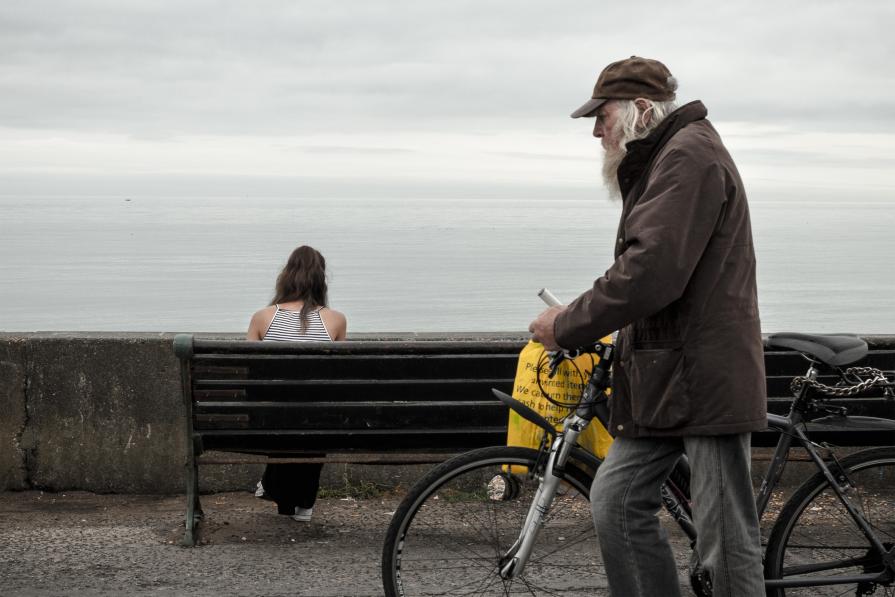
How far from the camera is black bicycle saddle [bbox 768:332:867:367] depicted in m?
3.92

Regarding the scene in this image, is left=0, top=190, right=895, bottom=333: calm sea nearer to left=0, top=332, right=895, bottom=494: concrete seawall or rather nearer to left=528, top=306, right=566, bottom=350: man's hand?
left=0, top=332, right=895, bottom=494: concrete seawall

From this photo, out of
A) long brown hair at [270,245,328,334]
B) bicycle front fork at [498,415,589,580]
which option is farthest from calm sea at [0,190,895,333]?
bicycle front fork at [498,415,589,580]

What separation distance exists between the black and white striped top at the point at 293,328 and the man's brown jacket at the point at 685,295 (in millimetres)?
2884

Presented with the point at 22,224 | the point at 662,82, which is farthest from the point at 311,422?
the point at 22,224

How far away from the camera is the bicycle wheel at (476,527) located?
149 inches

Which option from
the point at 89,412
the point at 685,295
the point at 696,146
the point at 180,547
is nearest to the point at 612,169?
the point at 696,146

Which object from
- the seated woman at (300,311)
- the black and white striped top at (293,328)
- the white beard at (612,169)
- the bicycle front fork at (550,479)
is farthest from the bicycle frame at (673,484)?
the black and white striped top at (293,328)

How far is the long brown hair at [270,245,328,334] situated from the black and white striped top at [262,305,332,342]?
2.6 inches

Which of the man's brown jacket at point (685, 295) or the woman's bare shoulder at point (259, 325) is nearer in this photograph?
the man's brown jacket at point (685, 295)

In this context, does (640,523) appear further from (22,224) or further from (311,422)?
(22,224)

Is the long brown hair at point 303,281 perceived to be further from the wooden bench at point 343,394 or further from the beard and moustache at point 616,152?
the beard and moustache at point 616,152

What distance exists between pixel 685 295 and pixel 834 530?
4.03 ft

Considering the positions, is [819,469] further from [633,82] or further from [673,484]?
[633,82]

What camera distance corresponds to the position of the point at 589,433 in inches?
160
